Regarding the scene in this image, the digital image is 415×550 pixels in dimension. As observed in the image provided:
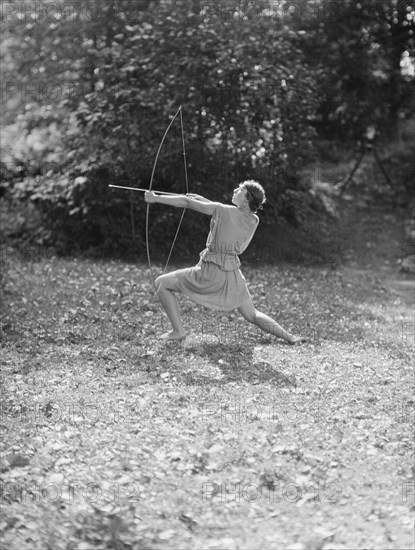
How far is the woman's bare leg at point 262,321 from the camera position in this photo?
8.89 meters

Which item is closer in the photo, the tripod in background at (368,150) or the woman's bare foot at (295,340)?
the woman's bare foot at (295,340)

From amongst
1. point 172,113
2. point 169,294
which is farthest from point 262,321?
point 172,113

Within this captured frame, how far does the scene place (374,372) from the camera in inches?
323

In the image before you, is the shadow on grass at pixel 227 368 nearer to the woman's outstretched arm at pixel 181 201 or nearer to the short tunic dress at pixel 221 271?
the short tunic dress at pixel 221 271

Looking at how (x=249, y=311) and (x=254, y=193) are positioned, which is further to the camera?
(x=249, y=311)

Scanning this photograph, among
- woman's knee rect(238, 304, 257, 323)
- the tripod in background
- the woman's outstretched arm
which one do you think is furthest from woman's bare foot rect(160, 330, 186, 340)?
the tripod in background

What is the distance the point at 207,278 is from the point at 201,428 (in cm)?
255

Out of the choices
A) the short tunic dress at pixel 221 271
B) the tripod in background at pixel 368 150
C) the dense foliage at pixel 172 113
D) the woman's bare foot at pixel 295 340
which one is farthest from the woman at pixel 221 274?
the tripod in background at pixel 368 150

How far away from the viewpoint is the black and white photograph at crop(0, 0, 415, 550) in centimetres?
529

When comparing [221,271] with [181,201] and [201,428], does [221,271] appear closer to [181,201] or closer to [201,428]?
[181,201]

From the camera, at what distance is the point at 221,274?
8703mm

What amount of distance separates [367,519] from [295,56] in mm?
12592

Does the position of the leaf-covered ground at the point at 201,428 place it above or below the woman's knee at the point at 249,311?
below

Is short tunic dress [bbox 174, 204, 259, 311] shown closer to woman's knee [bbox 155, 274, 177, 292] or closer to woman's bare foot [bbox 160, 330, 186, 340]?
woman's knee [bbox 155, 274, 177, 292]
